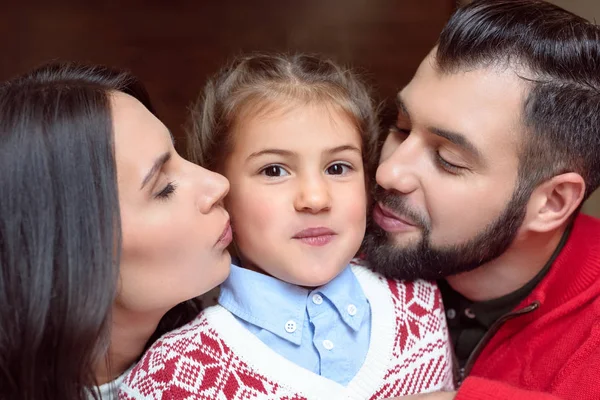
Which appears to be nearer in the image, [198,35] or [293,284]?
[293,284]

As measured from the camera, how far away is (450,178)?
4.08ft

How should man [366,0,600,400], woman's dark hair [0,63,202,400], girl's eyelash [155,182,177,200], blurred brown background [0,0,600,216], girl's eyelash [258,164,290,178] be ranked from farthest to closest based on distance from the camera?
blurred brown background [0,0,600,216], man [366,0,600,400], girl's eyelash [258,164,290,178], girl's eyelash [155,182,177,200], woman's dark hair [0,63,202,400]

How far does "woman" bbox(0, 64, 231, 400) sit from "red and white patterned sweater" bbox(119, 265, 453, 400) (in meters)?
0.08

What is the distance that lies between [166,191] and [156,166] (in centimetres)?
5

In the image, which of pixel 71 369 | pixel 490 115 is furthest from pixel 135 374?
pixel 490 115

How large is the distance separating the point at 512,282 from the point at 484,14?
58cm

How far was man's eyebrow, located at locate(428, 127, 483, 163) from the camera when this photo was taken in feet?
3.94

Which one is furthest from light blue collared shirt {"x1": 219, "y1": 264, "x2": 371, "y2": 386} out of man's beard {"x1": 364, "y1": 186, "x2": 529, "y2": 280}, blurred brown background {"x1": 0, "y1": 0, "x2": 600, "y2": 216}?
blurred brown background {"x1": 0, "y1": 0, "x2": 600, "y2": 216}

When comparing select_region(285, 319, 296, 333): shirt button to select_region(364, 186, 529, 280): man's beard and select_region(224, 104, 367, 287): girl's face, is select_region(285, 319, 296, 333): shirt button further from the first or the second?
select_region(364, 186, 529, 280): man's beard

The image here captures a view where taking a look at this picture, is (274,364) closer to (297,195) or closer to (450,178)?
(297,195)

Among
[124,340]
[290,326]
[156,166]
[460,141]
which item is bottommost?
[124,340]

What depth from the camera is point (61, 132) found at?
0.90 meters

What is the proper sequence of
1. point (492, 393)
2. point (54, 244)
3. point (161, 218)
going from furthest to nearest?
point (492, 393), point (161, 218), point (54, 244)

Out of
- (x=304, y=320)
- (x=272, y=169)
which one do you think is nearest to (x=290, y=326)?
(x=304, y=320)
